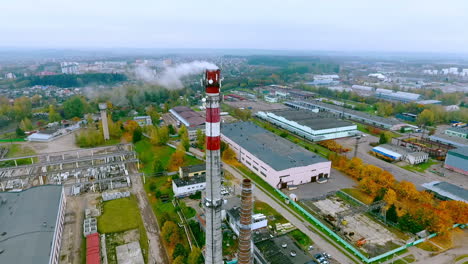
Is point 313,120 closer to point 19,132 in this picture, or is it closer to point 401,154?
point 401,154

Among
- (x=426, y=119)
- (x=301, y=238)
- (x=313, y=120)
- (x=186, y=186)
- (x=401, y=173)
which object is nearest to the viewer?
(x=301, y=238)

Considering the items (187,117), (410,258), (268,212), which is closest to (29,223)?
(268,212)

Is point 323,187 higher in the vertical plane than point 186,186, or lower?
lower

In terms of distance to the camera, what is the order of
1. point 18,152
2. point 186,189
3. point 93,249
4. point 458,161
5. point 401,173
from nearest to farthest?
point 93,249, point 186,189, point 401,173, point 458,161, point 18,152

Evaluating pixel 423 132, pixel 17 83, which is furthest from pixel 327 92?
pixel 17 83

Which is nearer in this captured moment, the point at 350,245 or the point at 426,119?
the point at 350,245

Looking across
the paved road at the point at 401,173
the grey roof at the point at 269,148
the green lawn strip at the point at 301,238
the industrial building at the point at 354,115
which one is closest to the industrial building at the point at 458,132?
the industrial building at the point at 354,115
